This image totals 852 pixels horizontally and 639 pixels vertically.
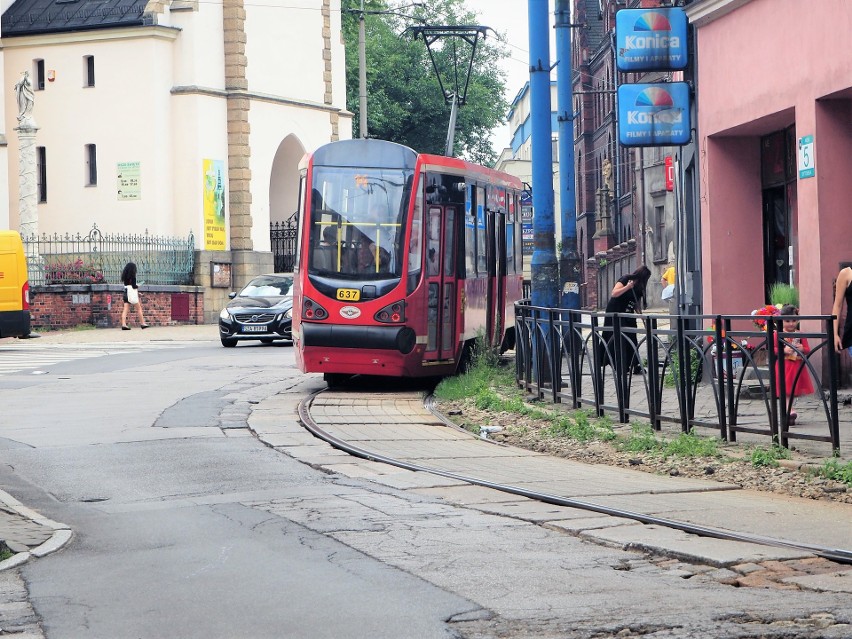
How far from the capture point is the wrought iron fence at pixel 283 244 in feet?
173

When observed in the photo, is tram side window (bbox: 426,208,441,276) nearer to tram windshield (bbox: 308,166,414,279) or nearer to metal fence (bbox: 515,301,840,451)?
tram windshield (bbox: 308,166,414,279)

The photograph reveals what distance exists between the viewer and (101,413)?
16.5m

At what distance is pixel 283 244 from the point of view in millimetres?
53281

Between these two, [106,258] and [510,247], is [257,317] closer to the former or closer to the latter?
[510,247]

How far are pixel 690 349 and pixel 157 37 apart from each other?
123 ft

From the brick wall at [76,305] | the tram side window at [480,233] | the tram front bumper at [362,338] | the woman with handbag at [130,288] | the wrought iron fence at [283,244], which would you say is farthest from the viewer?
the wrought iron fence at [283,244]

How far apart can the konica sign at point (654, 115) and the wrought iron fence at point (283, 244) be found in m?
33.9

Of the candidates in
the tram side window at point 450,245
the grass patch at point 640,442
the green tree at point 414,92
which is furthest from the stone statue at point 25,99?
the grass patch at point 640,442

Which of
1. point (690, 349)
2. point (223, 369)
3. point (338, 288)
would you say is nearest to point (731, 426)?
point (690, 349)

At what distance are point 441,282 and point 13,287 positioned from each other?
46.2ft

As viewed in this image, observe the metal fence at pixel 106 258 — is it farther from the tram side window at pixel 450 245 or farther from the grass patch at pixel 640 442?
the grass patch at pixel 640 442

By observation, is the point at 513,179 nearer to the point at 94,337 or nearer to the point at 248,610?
the point at 94,337

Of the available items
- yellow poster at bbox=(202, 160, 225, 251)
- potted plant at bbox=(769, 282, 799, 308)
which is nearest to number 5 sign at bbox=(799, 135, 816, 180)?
potted plant at bbox=(769, 282, 799, 308)

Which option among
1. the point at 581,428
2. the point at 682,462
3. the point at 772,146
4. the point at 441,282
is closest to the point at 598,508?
the point at 682,462
